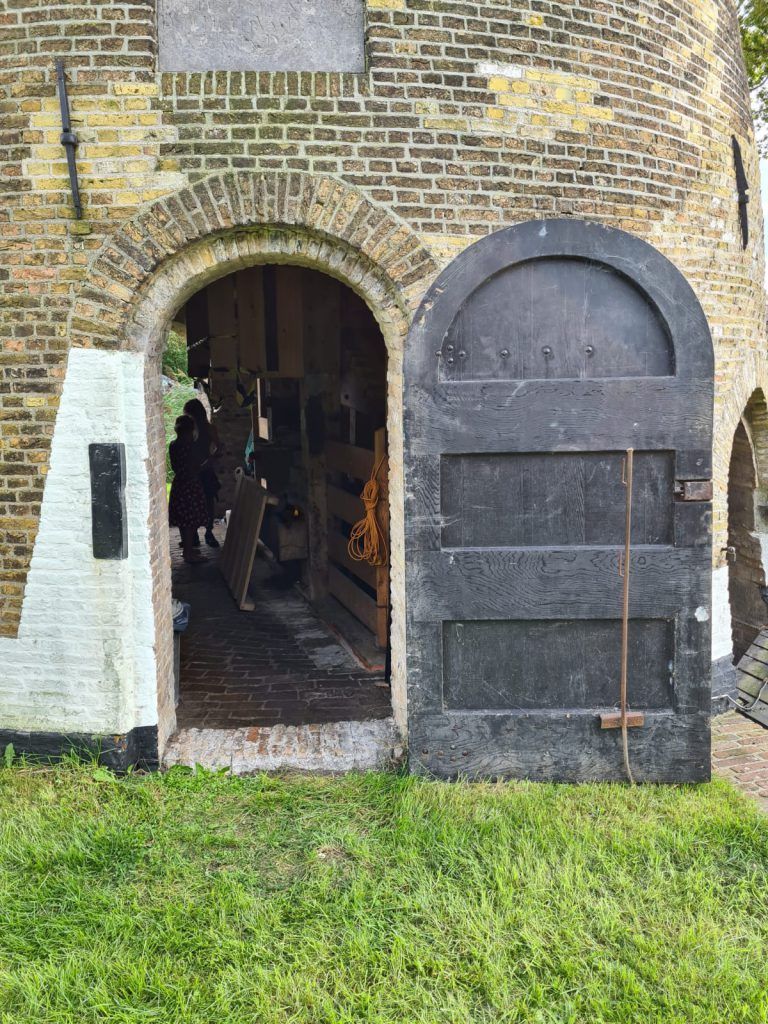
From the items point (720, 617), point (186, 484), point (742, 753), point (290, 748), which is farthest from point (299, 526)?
point (742, 753)

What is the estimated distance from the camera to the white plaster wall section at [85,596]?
14.2ft

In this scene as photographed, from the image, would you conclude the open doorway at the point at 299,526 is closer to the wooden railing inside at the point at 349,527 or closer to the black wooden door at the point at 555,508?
the wooden railing inside at the point at 349,527

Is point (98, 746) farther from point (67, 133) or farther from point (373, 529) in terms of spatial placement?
point (67, 133)

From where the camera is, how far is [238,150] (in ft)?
13.8

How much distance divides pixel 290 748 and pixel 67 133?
11.6 feet

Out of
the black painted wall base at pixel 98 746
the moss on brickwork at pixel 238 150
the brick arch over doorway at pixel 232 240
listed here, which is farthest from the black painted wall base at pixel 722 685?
the black painted wall base at pixel 98 746

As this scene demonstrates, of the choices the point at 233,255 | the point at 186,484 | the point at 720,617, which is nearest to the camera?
the point at 233,255

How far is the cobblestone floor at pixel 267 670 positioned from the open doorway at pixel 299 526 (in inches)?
0.6

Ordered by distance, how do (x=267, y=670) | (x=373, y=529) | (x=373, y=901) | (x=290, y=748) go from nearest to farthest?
(x=373, y=901) → (x=290, y=748) → (x=373, y=529) → (x=267, y=670)

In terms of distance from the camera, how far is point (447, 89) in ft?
14.0

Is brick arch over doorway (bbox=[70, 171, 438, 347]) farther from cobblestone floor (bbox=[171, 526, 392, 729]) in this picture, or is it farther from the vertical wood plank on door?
the vertical wood plank on door

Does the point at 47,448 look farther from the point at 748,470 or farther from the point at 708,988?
the point at 748,470

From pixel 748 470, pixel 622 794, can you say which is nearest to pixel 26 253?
pixel 622 794

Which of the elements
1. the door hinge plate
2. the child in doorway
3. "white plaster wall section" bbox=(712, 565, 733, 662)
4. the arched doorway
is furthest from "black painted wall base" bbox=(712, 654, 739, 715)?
the child in doorway
